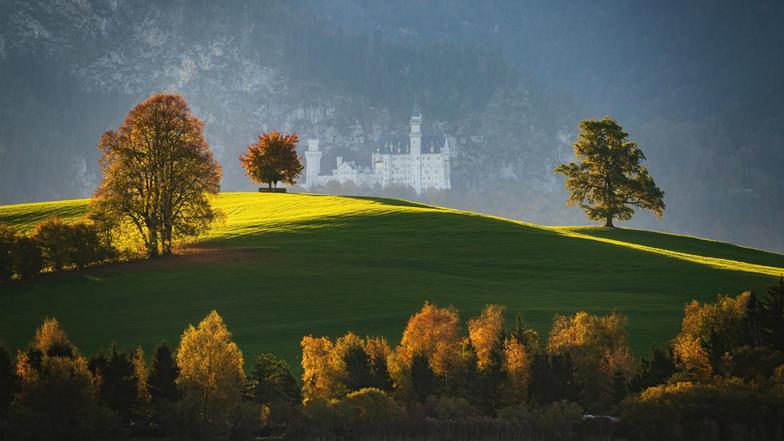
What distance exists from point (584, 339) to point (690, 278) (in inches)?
1061

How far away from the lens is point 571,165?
403 feet

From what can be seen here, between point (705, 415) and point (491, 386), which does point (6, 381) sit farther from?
point (705, 415)

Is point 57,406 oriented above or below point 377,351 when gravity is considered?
below

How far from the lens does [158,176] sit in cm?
8519

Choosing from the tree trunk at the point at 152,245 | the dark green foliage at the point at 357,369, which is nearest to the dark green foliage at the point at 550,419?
the dark green foliage at the point at 357,369

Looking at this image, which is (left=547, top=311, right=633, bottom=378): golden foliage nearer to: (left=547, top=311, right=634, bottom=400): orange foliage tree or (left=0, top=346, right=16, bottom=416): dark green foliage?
(left=547, top=311, right=634, bottom=400): orange foliage tree

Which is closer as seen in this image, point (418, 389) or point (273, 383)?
point (273, 383)

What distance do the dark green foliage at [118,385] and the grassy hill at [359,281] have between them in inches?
271

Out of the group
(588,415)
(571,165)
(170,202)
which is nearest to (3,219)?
(170,202)

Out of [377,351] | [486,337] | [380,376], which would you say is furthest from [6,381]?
[486,337]

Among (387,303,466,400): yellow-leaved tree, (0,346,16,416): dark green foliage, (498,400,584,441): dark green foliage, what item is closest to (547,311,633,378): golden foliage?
(498,400,584,441): dark green foliage

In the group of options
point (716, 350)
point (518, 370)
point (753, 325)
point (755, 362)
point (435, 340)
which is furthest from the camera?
point (753, 325)

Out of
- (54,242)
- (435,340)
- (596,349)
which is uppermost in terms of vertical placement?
(54,242)

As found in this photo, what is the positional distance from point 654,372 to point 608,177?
7302 cm
